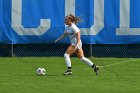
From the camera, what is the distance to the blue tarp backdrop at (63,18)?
23.5 metres

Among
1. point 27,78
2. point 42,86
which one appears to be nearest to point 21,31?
point 27,78

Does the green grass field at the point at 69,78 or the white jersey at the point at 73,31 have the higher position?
the white jersey at the point at 73,31

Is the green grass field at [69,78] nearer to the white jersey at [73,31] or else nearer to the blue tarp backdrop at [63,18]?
the white jersey at [73,31]

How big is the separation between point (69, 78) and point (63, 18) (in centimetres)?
890

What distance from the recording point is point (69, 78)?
A: 49.5 feet

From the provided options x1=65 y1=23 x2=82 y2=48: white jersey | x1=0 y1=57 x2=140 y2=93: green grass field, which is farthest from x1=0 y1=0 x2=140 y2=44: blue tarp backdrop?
x1=65 y1=23 x2=82 y2=48: white jersey

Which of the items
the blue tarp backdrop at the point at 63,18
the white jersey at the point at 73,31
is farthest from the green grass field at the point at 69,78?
the blue tarp backdrop at the point at 63,18

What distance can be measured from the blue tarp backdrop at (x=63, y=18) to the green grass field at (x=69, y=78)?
6.63ft

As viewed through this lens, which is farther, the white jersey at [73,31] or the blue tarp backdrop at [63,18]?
the blue tarp backdrop at [63,18]

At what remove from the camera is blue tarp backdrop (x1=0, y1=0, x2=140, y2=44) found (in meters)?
23.5

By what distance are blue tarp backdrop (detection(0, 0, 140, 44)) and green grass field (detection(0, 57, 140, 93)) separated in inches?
79.6

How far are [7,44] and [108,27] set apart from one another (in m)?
4.60

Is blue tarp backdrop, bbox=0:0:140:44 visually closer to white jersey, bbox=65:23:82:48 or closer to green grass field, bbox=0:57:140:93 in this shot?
green grass field, bbox=0:57:140:93

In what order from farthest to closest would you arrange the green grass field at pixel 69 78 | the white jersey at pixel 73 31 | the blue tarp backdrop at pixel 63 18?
the blue tarp backdrop at pixel 63 18, the white jersey at pixel 73 31, the green grass field at pixel 69 78
